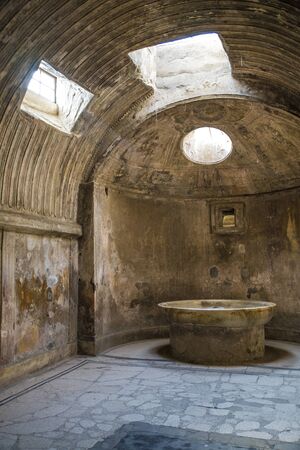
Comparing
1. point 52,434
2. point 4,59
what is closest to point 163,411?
point 52,434

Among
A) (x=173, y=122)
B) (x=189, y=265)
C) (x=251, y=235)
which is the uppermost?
(x=173, y=122)

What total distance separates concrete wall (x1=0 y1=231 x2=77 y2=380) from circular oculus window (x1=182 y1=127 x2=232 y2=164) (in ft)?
13.4

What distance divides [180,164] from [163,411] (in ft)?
22.2

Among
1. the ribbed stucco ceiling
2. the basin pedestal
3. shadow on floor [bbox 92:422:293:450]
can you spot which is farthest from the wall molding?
shadow on floor [bbox 92:422:293:450]

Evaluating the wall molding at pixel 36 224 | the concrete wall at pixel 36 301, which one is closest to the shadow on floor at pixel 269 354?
the concrete wall at pixel 36 301

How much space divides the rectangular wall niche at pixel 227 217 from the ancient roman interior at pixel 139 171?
0.04 metres

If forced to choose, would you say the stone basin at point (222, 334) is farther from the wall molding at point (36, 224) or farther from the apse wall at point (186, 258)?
the wall molding at point (36, 224)

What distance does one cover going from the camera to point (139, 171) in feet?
33.1

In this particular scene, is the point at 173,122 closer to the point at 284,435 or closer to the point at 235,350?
the point at 235,350

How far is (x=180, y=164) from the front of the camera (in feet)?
34.5

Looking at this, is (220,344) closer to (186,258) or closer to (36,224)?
(186,258)

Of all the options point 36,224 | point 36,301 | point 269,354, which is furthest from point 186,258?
point 36,224

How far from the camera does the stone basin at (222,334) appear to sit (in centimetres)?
741

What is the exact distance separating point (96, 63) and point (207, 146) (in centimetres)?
480
